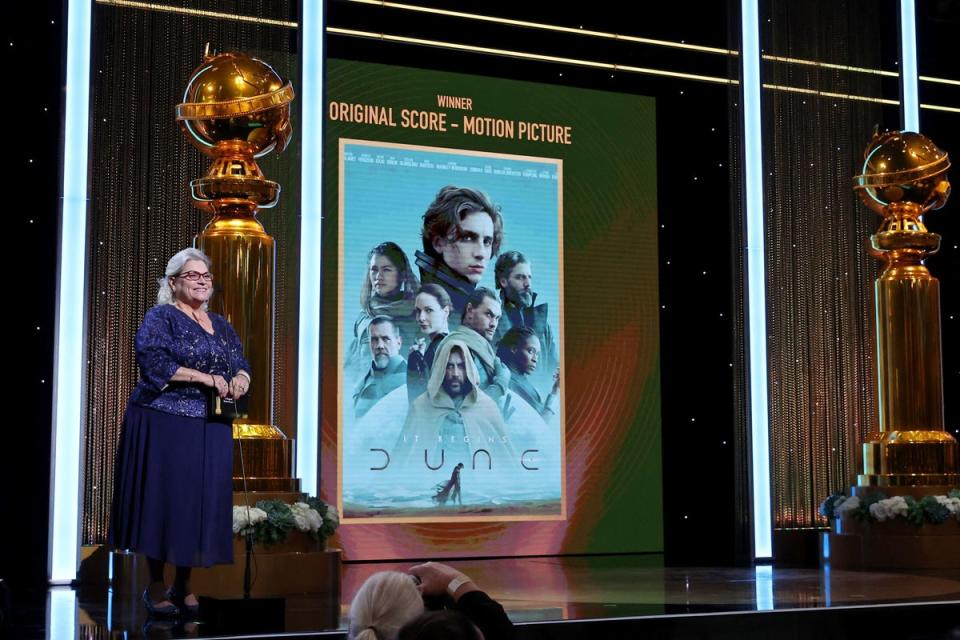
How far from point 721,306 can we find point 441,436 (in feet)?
7.38

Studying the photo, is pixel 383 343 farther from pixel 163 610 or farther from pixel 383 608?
pixel 383 608

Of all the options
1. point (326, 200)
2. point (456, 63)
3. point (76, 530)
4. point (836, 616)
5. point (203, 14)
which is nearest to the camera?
point (836, 616)

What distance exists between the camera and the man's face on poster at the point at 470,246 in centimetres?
793

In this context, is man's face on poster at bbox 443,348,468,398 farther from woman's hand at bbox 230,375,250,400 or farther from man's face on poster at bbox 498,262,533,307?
woman's hand at bbox 230,375,250,400

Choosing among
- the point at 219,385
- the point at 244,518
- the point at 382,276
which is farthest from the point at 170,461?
the point at 382,276

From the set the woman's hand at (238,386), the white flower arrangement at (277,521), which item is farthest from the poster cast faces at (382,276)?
the woman's hand at (238,386)

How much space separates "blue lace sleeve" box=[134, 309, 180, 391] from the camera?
4.20 meters

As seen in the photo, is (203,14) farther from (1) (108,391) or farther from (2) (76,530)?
(2) (76,530)

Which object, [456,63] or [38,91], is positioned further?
[456,63]

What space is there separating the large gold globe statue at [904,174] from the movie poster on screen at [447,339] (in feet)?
6.40

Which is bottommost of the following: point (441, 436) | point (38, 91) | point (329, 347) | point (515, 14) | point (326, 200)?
point (441, 436)

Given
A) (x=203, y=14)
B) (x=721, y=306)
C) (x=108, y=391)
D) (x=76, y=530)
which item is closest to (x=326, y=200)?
(x=203, y=14)

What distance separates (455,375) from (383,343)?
1.58ft

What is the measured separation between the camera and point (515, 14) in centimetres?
852
